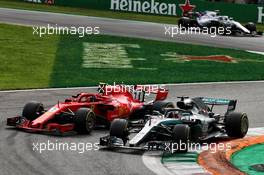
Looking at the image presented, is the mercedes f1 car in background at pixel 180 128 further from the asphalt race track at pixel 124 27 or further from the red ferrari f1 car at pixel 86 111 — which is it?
the asphalt race track at pixel 124 27

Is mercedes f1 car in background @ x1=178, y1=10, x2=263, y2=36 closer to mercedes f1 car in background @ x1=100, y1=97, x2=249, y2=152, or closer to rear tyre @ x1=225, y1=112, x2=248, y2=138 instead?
mercedes f1 car in background @ x1=100, y1=97, x2=249, y2=152

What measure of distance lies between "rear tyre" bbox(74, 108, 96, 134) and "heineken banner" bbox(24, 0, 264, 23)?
3643cm

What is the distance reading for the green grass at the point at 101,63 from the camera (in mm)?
28578

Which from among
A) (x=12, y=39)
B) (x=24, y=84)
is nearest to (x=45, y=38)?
(x=12, y=39)

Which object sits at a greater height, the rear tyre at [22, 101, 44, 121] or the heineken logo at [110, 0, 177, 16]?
the heineken logo at [110, 0, 177, 16]

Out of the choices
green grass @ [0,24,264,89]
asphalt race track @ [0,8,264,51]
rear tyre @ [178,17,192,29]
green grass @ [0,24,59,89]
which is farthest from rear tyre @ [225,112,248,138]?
rear tyre @ [178,17,192,29]

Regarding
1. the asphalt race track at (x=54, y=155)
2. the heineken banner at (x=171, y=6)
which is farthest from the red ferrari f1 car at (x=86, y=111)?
the heineken banner at (x=171, y=6)

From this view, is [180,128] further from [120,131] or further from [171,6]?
[171,6]

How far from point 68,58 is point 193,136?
1689 cm

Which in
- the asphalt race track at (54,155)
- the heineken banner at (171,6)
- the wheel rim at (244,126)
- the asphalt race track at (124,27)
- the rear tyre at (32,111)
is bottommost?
the asphalt race track at (54,155)

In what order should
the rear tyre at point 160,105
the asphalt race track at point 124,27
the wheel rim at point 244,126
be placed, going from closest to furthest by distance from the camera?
the wheel rim at point 244,126 < the rear tyre at point 160,105 < the asphalt race track at point 124,27

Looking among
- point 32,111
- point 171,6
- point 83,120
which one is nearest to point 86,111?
point 83,120

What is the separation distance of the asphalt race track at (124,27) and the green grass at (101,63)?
245 centimetres

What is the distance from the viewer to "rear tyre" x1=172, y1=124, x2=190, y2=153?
16.2 meters
